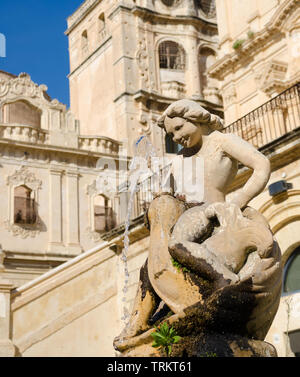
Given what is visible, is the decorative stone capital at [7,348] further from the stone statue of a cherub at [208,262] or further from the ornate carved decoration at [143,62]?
the ornate carved decoration at [143,62]

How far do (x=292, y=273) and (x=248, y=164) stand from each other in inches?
303

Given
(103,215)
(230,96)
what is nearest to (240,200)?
(230,96)

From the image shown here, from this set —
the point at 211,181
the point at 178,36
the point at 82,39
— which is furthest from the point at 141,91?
the point at 211,181

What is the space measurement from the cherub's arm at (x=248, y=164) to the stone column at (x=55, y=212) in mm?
18366

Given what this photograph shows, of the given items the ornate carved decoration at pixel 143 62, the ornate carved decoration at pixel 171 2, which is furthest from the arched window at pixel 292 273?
the ornate carved decoration at pixel 171 2

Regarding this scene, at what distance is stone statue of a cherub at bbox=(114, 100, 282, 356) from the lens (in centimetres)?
398

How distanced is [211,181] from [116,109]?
2360cm

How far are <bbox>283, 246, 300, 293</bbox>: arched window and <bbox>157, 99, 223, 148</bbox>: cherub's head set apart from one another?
7483 millimetres

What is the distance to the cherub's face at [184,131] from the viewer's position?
4.84 meters

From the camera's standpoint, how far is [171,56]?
1170 inches

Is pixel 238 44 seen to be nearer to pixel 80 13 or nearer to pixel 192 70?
pixel 192 70

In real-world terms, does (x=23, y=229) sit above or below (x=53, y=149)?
below

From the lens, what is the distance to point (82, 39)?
3266 centimetres

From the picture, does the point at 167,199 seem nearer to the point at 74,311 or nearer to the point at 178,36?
the point at 74,311
